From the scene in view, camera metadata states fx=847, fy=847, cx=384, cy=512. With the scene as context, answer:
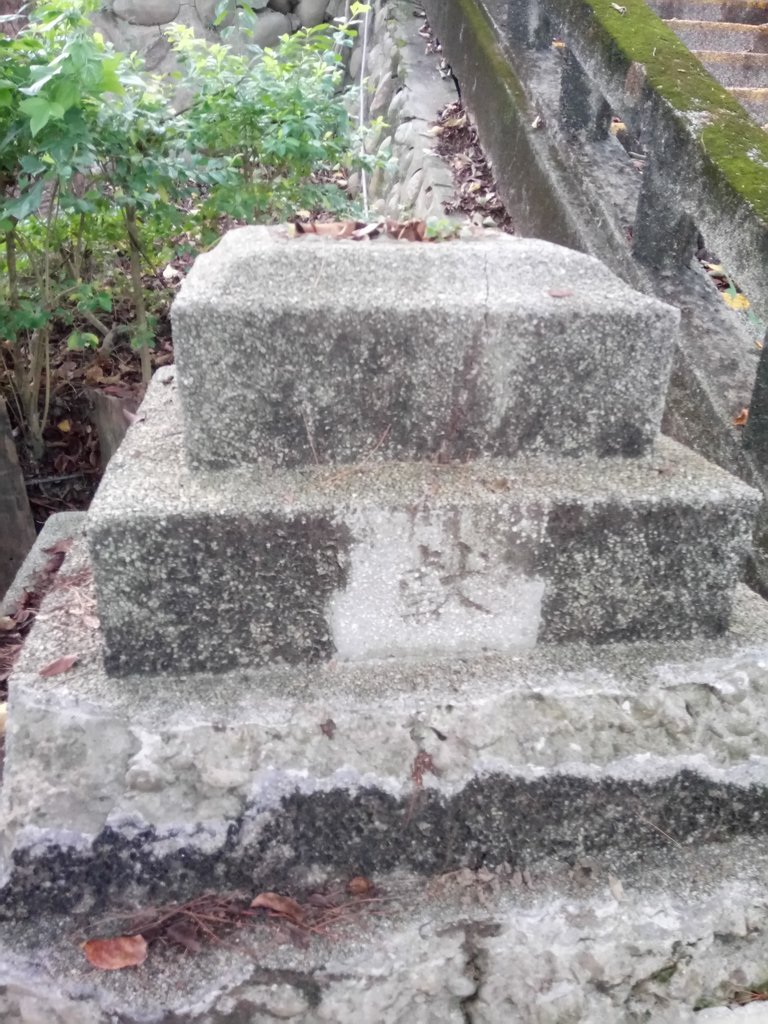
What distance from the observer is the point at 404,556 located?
147 centimetres

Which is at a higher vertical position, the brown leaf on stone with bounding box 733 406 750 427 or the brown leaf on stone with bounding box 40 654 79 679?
the brown leaf on stone with bounding box 733 406 750 427

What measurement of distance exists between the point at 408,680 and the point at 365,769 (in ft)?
0.57

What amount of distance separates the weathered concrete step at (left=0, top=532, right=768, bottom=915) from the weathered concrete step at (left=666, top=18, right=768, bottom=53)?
9.78 ft

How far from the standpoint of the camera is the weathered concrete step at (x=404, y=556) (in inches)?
56.5

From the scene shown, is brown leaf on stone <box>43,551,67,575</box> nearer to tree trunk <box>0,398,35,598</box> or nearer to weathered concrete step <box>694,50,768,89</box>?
tree trunk <box>0,398,35,598</box>

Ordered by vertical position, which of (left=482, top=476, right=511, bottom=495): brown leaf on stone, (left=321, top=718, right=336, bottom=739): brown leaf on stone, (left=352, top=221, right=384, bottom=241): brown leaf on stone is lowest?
(left=321, top=718, right=336, bottom=739): brown leaf on stone

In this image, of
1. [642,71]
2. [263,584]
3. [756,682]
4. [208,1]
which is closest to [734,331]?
[642,71]

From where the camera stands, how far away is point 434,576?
1496 millimetres

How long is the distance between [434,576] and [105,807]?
68cm

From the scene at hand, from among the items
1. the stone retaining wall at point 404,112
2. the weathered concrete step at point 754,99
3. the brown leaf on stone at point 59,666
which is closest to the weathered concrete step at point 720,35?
the weathered concrete step at point 754,99

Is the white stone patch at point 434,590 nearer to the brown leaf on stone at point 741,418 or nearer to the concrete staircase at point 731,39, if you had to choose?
the brown leaf on stone at point 741,418

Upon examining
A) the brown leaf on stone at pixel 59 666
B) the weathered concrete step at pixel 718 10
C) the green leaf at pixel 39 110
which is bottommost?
the brown leaf on stone at pixel 59 666

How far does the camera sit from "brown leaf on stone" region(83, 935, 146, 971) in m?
1.37

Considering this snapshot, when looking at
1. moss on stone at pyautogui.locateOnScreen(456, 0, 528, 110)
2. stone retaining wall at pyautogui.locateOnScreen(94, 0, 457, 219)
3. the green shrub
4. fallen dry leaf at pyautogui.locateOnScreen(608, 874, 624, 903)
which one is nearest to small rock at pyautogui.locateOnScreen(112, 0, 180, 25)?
stone retaining wall at pyautogui.locateOnScreen(94, 0, 457, 219)
